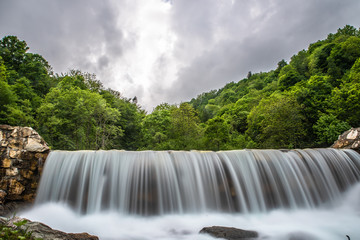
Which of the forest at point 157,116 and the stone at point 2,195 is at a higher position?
the forest at point 157,116

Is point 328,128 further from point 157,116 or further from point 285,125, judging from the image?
point 157,116

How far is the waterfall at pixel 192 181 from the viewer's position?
10398 mm

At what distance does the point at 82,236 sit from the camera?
5.36 metres

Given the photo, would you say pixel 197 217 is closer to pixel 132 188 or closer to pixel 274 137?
pixel 132 188

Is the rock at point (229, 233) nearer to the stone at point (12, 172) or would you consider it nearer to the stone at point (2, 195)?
the stone at point (2, 195)

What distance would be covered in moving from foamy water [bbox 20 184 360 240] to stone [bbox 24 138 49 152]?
330 cm

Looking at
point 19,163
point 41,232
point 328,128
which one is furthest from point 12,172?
point 328,128

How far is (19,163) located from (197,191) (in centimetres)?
1029

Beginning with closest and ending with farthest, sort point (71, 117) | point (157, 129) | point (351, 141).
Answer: point (351, 141) < point (71, 117) < point (157, 129)

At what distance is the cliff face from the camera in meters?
10.9

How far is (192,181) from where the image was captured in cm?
1110

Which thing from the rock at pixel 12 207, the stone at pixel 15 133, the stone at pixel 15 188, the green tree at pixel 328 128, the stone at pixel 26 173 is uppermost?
the green tree at pixel 328 128

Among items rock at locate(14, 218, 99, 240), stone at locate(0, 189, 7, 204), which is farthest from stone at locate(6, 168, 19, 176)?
rock at locate(14, 218, 99, 240)

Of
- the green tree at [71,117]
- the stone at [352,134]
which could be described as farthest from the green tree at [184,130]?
the stone at [352,134]
